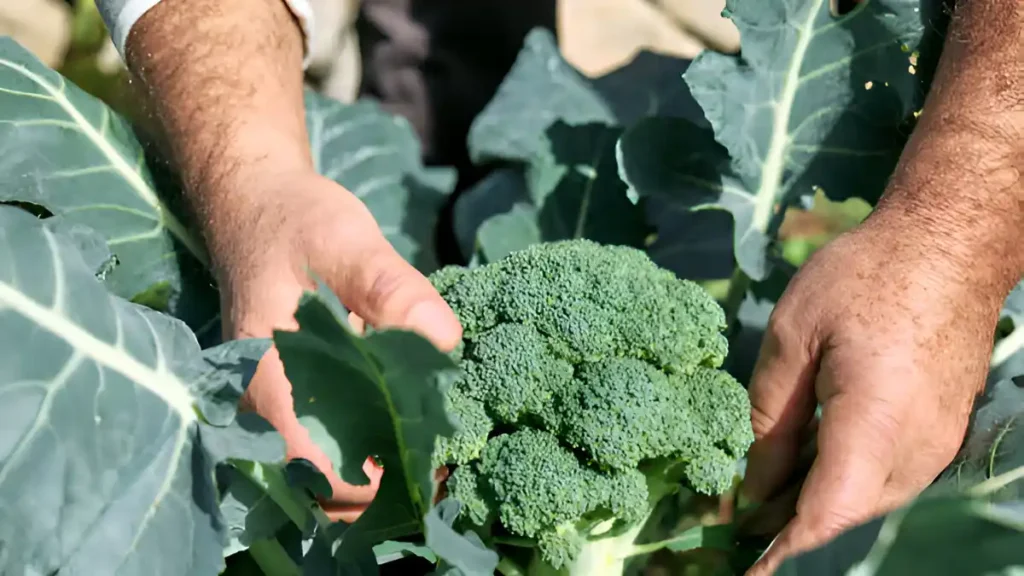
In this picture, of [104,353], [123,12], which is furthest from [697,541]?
[123,12]

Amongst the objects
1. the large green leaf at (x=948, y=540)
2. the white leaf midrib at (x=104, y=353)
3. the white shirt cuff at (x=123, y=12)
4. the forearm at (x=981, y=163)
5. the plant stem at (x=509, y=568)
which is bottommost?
the plant stem at (x=509, y=568)

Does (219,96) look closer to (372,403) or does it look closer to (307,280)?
(307,280)

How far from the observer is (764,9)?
910 millimetres

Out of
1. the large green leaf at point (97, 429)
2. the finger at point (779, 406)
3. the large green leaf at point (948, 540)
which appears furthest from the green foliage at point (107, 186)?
the large green leaf at point (948, 540)

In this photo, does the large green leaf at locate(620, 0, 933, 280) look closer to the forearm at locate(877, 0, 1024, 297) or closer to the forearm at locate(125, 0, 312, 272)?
the forearm at locate(877, 0, 1024, 297)

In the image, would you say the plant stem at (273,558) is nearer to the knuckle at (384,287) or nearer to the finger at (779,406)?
the knuckle at (384,287)

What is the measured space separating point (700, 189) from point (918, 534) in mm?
678

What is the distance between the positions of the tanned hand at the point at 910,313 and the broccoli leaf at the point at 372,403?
332 mm

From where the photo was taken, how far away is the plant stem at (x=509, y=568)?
29.6 inches

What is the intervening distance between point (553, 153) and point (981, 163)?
0.53 meters

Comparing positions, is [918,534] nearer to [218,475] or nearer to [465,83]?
[218,475]

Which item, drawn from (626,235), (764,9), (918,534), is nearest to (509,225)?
(626,235)

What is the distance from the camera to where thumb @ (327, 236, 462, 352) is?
0.65 meters

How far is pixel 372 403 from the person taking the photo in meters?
0.57
